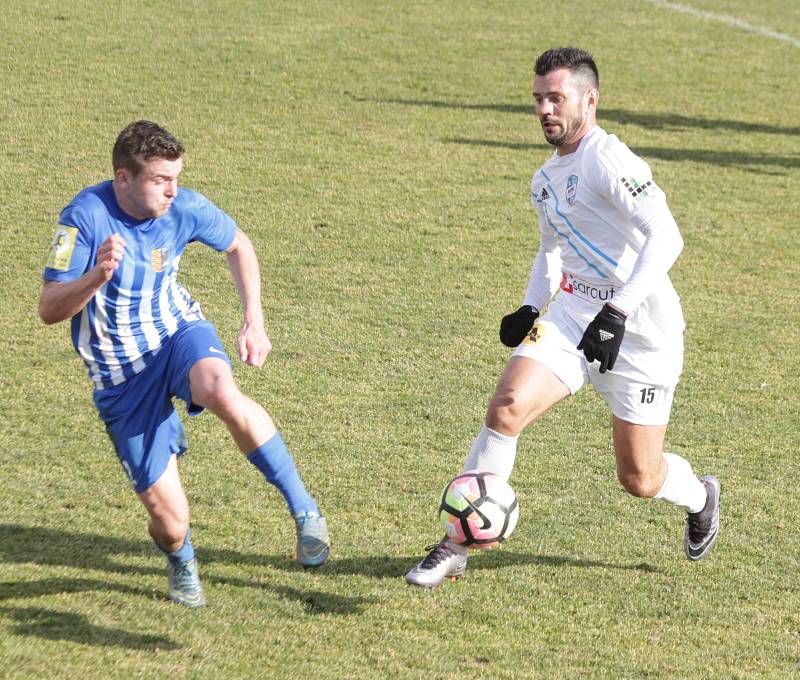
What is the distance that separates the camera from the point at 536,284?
5.75 meters

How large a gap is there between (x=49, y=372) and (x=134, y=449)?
3000 millimetres

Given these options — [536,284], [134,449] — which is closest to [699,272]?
[536,284]

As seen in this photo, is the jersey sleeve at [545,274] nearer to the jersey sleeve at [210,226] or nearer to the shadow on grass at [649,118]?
the jersey sleeve at [210,226]

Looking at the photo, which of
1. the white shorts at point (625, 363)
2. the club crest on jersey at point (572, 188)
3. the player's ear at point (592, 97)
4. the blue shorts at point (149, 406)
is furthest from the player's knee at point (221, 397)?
the player's ear at point (592, 97)

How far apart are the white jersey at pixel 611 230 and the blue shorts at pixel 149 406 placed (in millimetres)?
1571

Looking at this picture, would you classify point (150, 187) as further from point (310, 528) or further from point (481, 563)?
point (481, 563)

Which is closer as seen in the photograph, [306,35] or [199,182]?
[199,182]

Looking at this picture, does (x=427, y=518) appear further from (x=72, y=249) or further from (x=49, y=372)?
(x=49, y=372)

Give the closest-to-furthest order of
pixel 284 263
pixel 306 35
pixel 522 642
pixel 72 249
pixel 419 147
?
pixel 72 249, pixel 522 642, pixel 284 263, pixel 419 147, pixel 306 35

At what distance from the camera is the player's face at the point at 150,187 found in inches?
181

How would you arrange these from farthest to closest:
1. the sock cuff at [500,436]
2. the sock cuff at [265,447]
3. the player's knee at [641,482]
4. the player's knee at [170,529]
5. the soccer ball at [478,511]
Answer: the player's knee at [641,482]
the sock cuff at [500,436]
the soccer ball at [478,511]
the player's knee at [170,529]
the sock cuff at [265,447]

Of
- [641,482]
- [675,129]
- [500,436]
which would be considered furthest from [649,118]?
[500,436]

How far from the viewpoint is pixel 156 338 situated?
484cm

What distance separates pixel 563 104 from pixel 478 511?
169 centimetres
